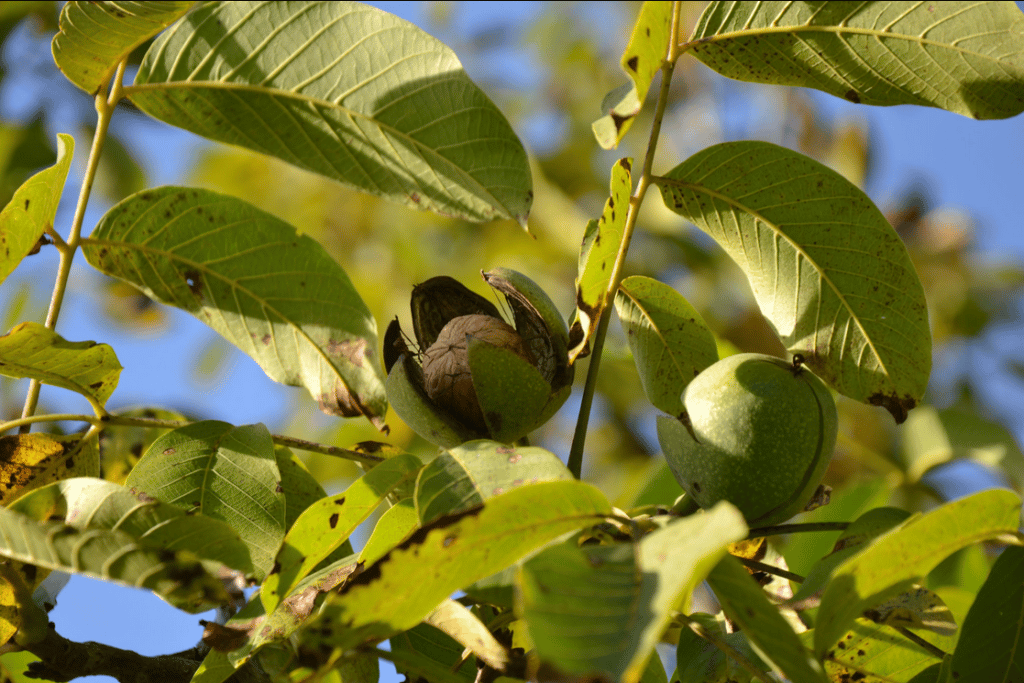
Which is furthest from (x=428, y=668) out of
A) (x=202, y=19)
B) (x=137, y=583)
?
(x=202, y=19)

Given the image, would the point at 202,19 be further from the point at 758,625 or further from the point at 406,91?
Answer: the point at 758,625

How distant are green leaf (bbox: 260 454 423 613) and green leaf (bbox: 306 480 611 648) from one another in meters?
0.21

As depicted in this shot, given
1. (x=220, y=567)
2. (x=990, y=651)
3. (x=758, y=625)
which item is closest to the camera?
(x=758, y=625)

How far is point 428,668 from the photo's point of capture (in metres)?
0.91

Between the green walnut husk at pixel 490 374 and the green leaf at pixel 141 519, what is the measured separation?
1.31 ft

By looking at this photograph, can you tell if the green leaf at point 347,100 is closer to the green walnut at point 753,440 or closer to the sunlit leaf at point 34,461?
the green walnut at point 753,440

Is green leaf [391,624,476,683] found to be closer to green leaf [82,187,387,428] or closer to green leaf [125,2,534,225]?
green leaf [82,187,387,428]

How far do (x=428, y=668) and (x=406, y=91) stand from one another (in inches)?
32.1

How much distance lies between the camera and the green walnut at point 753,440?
1068 mm

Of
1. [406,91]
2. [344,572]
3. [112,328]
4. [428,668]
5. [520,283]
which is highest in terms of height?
[112,328]

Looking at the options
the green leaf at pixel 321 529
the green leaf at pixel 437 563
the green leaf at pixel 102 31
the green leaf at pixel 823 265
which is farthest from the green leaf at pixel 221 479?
the green leaf at pixel 823 265

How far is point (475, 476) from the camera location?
0.89 meters

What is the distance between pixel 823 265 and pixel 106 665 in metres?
1.22

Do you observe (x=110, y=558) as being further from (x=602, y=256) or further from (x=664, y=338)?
(x=664, y=338)
